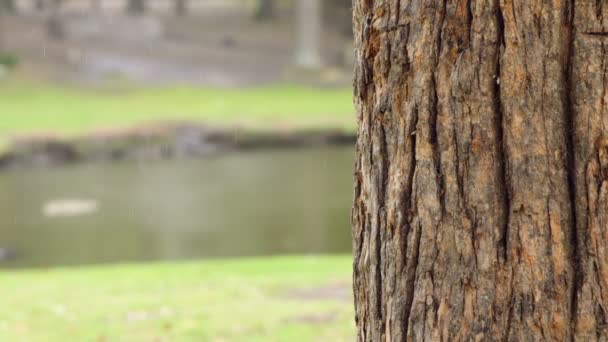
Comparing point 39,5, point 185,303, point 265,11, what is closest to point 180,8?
point 265,11

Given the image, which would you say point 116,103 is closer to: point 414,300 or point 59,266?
point 59,266

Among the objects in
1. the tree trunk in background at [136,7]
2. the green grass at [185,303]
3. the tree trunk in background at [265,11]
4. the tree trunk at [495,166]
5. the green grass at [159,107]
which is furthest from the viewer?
the tree trunk in background at [265,11]

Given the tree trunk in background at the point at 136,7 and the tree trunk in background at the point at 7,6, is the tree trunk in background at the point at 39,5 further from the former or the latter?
the tree trunk in background at the point at 136,7

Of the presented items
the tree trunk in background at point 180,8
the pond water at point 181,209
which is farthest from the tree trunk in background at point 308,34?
the pond water at point 181,209

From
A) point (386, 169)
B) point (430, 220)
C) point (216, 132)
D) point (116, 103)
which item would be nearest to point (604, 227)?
point (430, 220)

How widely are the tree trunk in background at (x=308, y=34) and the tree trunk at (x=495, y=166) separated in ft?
113

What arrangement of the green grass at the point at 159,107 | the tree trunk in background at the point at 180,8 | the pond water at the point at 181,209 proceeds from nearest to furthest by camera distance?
the pond water at the point at 181,209 → the green grass at the point at 159,107 → the tree trunk in background at the point at 180,8

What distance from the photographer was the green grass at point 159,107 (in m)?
27.5

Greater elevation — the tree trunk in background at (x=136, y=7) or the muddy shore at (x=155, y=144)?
the tree trunk in background at (x=136, y=7)

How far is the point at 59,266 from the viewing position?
15008 mm

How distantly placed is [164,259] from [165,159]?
984 centimetres

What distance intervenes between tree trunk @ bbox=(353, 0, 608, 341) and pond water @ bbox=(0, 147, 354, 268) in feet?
42.9

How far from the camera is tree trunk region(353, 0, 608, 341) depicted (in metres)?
2.36

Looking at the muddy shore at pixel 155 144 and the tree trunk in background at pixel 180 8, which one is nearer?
the muddy shore at pixel 155 144
